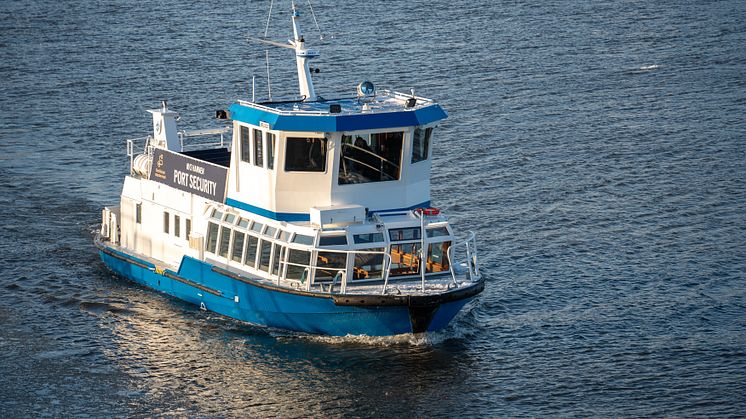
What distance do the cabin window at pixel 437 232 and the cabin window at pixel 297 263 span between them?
380 centimetres

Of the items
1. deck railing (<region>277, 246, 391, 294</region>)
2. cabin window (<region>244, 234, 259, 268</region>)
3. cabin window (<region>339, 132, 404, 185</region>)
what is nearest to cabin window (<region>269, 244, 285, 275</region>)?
deck railing (<region>277, 246, 391, 294</region>)

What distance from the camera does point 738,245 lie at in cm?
4825

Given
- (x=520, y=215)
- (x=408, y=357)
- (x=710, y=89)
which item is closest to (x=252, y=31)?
(x=710, y=89)

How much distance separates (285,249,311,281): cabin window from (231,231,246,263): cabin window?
2.45 m

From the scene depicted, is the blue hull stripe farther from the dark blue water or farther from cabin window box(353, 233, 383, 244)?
cabin window box(353, 233, 383, 244)

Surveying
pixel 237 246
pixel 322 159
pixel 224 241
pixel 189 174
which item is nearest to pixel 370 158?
pixel 322 159

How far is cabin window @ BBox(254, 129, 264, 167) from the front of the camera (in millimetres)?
41469

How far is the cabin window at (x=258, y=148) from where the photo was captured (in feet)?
136

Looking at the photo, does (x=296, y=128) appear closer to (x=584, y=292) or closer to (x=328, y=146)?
(x=328, y=146)

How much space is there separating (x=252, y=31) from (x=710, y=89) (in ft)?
106

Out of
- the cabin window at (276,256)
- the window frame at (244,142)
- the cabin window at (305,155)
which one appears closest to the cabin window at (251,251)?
the cabin window at (276,256)

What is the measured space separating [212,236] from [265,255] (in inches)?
113

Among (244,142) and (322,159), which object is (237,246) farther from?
(322,159)

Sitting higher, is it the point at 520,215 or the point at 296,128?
the point at 296,128
